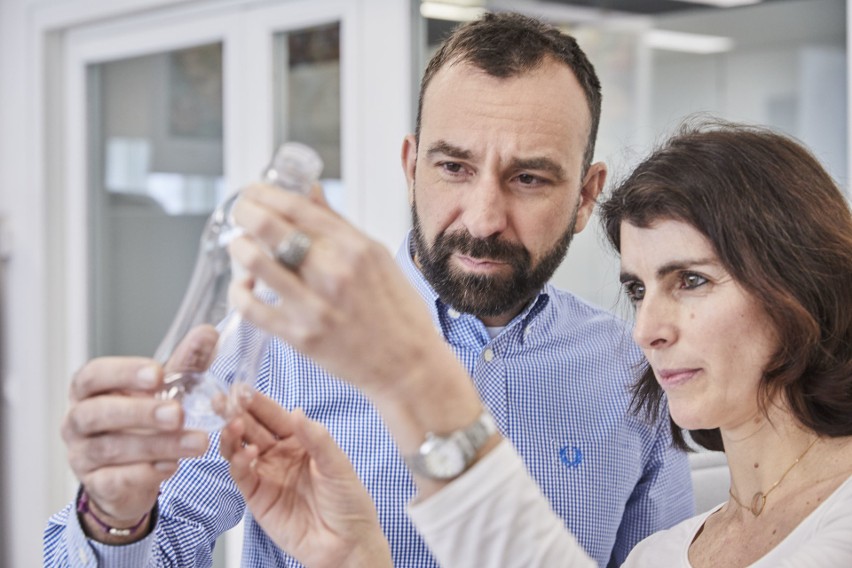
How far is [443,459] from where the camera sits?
2.82ft

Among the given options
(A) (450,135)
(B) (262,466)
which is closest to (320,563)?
(B) (262,466)

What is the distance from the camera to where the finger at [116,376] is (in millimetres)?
917

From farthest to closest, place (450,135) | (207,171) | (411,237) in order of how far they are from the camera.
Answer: (207,171), (411,237), (450,135)

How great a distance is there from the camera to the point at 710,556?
135 cm

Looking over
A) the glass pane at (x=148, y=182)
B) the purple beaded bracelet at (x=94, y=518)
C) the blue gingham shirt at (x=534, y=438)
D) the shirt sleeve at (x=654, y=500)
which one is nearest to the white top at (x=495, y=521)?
the purple beaded bracelet at (x=94, y=518)

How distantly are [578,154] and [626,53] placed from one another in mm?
1240

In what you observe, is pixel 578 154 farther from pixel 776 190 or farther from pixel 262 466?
pixel 262 466

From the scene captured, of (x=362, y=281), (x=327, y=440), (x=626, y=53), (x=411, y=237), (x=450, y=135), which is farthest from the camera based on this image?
(x=626, y=53)

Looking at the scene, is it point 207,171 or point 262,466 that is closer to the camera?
point 262,466

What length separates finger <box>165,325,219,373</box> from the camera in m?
0.95

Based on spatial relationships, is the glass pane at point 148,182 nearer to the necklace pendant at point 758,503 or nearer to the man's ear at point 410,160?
the man's ear at point 410,160

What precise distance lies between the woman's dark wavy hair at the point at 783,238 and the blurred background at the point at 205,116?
2.12 feet

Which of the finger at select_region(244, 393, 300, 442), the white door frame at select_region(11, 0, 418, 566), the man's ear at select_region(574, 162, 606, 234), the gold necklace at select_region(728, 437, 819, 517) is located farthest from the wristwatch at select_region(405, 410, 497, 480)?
the white door frame at select_region(11, 0, 418, 566)

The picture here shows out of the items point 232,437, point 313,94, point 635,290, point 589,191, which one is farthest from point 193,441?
point 313,94
